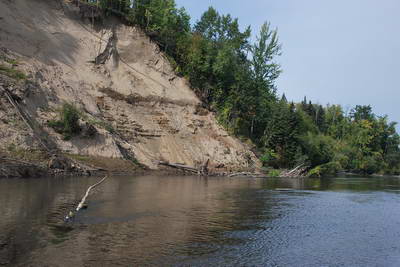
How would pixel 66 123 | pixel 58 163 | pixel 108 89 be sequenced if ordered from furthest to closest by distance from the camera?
pixel 108 89 → pixel 66 123 → pixel 58 163

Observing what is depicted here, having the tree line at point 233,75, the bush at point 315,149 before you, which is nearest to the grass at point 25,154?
the tree line at point 233,75

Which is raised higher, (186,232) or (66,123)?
(66,123)

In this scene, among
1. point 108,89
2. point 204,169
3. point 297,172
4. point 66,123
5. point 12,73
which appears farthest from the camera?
point 297,172

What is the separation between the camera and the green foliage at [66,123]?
119 ft

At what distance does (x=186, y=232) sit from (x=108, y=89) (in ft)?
122

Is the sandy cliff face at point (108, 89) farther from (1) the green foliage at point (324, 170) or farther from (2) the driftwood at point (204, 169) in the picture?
(1) the green foliage at point (324, 170)

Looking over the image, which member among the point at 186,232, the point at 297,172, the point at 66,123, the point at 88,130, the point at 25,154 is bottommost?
the point at 186,232

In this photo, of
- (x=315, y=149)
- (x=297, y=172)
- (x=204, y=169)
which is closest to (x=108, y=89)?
(x=204, y=169)

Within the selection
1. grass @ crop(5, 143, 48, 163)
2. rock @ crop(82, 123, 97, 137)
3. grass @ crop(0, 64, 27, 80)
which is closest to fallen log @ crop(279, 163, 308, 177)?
rock @ crop(82, 123, 97, 137)

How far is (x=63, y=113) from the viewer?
36531 millimetres

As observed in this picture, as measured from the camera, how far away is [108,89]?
47.5 meters

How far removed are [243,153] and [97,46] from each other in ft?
78.0

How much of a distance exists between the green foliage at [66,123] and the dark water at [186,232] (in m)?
15.3

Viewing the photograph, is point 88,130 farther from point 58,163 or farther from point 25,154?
point 25,154
